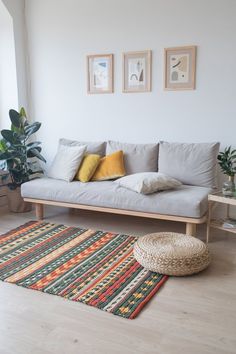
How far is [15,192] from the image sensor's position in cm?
392

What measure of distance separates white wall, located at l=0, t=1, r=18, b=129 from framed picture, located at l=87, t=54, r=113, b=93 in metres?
0.97

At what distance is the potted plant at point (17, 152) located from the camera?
146 inches

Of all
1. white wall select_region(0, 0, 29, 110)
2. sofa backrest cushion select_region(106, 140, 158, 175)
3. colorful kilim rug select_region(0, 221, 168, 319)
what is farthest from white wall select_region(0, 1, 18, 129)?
colorful kilim rug select_region(0, 221, 168, 319)

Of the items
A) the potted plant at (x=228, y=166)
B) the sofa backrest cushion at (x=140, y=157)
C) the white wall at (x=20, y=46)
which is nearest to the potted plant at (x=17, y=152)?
the white wall at (x=20, y=46)

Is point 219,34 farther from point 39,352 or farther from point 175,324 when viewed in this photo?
point 39,352

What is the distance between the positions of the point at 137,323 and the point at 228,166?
5.82 ft

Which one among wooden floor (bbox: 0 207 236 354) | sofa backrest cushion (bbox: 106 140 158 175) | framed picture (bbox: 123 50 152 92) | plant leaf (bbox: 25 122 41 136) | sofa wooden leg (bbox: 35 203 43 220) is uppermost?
framed picture (bbox: 123 50 152 92)

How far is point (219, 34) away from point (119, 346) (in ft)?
9.65

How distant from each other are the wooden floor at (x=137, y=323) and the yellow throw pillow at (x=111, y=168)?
55.8 inches

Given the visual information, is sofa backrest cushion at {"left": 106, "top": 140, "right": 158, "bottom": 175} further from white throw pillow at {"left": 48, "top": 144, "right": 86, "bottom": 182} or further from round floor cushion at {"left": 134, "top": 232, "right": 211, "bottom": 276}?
round floor cushion at {"left": 134, "top": 232, "right": 211, "bottom": 276}

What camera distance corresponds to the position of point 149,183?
293 centimetres

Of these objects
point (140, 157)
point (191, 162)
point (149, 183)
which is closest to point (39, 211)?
point (140, 157)

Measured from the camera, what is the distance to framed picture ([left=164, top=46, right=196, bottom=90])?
3.40 m

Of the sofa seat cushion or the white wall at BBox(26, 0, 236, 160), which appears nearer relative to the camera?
the sofa seat cushion
